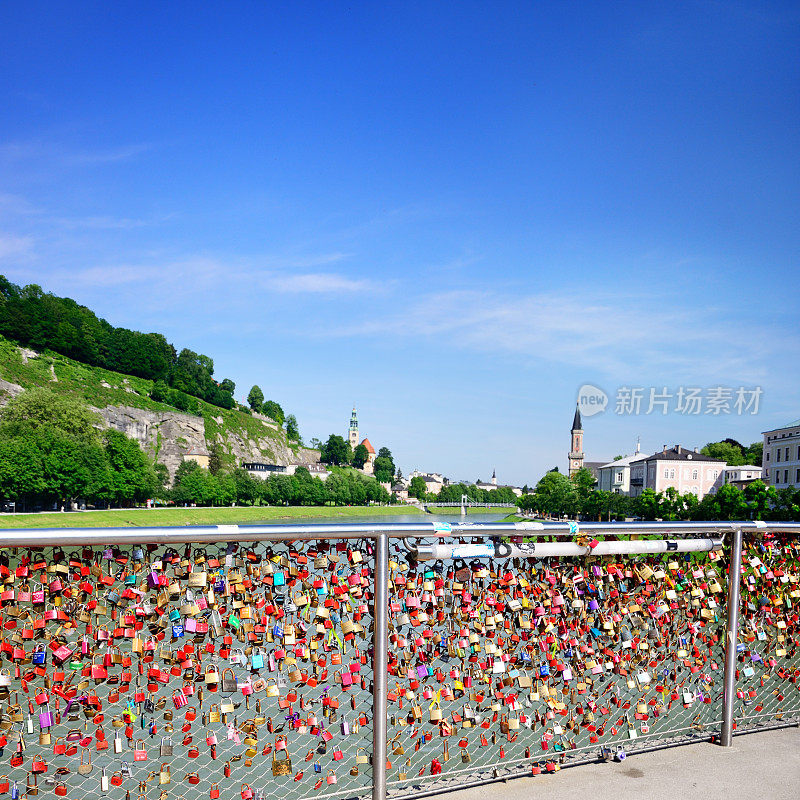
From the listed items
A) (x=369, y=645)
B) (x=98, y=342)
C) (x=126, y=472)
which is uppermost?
(x=98, y=342)

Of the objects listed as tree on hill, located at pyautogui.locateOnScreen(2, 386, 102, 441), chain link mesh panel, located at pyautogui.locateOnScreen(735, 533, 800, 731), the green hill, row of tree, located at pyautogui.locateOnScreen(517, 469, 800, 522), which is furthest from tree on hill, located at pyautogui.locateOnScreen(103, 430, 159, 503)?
chain link mesh panel, located at pyautogui.locateOnScreen(735, 533, 800, 731)

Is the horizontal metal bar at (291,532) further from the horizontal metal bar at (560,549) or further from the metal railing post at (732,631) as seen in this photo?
the metal railing post at (732,631)

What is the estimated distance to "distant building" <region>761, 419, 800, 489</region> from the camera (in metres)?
70.9

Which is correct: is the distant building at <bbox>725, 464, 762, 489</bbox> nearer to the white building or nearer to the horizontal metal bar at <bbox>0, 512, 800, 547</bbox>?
the white building

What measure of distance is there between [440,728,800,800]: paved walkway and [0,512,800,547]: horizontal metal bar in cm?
120

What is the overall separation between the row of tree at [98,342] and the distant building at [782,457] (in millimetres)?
98337

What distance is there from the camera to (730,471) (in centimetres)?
9556

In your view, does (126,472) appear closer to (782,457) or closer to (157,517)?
(157,517)

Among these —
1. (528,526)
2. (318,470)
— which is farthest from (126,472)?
(318,470)

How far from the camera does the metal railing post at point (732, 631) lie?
4.11 metres

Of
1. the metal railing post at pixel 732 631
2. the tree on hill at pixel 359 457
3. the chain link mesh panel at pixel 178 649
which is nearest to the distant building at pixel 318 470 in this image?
the tree on hill at pixel 359 457

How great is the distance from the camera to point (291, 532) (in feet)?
9.63

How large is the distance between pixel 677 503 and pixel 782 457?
17.3 m

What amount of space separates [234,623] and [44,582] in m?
0.74
